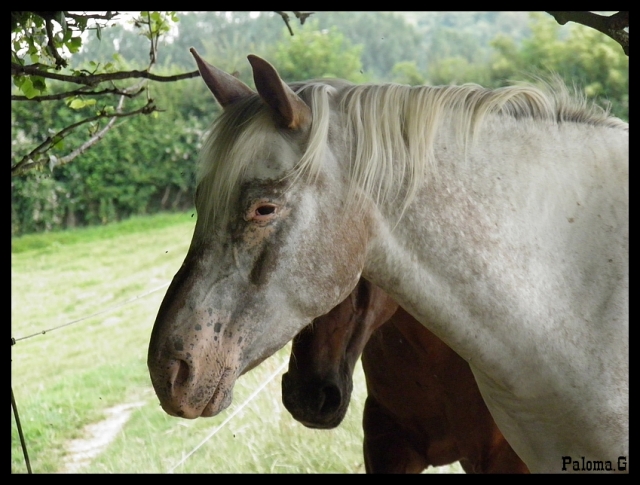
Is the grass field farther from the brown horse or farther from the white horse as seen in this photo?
the white horse

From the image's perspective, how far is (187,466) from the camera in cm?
508

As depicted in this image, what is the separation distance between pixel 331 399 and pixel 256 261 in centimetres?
103

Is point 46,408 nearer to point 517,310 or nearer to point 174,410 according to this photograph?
point 174,410

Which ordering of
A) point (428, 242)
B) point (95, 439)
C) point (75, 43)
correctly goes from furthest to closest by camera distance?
point (95, 439) → point (75, 43) → point (428, 242)

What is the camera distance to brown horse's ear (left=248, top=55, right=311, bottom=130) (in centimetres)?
171

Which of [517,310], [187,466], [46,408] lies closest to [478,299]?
[517,310]

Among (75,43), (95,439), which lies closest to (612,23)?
(75,43)

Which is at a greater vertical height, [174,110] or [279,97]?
[279,97]

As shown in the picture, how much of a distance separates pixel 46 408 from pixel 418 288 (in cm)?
562

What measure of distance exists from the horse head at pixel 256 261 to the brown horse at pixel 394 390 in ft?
2.16

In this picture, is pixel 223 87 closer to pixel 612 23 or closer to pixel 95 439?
pixel 612 23

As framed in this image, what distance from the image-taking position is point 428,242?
1.86 meters

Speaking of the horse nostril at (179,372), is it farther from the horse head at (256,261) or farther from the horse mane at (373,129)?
the horse mane at (373,129)

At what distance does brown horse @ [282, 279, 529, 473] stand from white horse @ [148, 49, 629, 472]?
0.68 metres
